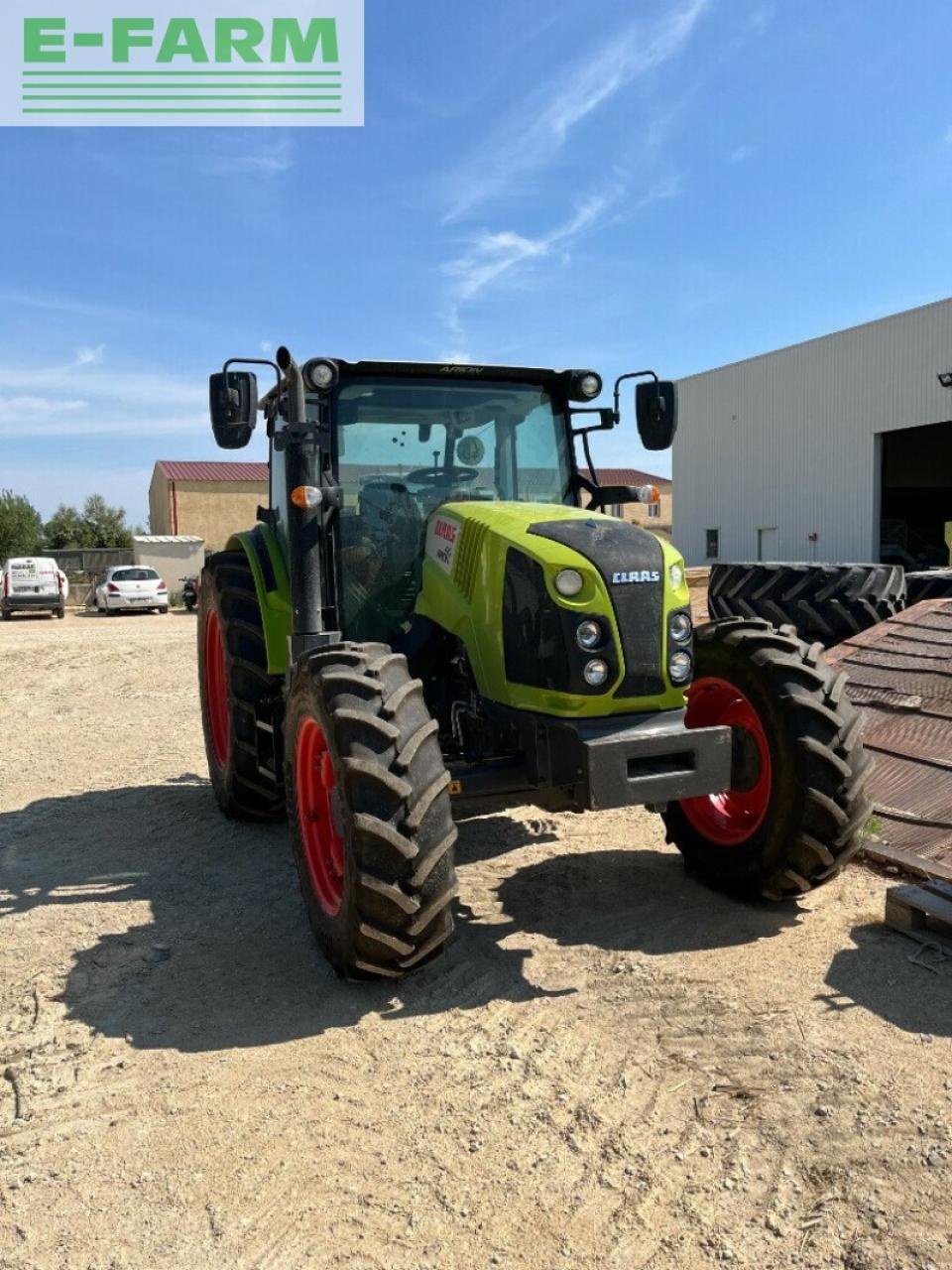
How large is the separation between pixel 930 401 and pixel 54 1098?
23.8 meters

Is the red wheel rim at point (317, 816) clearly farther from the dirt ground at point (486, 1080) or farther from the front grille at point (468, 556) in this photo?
the front grille at point (468, 556)

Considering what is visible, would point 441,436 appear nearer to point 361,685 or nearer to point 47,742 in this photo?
point 361,685

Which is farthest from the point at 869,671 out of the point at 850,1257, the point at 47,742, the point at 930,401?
the point at 930,401

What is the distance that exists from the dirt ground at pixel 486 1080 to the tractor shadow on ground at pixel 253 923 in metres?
0.02

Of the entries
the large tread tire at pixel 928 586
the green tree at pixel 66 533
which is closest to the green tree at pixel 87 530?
the green tree at pixel 66 533

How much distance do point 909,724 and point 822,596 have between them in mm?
2828

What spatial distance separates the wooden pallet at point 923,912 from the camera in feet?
12.6

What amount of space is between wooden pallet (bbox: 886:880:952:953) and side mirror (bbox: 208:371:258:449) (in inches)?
141

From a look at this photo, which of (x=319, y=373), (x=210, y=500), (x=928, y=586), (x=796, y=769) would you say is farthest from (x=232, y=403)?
(x=210, y=500)

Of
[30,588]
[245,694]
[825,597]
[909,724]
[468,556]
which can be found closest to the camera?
[468,556]

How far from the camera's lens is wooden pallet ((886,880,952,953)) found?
12.6 ft

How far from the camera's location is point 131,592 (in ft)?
89.2

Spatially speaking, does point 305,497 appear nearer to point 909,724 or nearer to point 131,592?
point 909,724

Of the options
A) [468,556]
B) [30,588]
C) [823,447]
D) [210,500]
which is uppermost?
[210,500]
